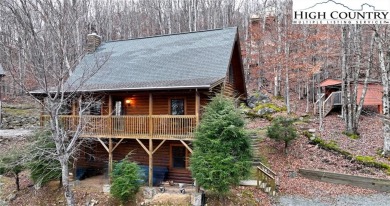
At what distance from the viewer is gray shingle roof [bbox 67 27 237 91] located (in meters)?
13.6

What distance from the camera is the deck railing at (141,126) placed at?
13.1m

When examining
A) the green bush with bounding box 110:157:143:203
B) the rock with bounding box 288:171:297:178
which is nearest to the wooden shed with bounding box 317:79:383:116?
the rock with bounding box 288:171:297:178

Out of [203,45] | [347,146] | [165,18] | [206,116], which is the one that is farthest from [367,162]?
[165,18]

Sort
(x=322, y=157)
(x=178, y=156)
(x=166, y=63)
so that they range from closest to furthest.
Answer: (x=178, y=156), (x=166, y=63), (x=322, y=157)

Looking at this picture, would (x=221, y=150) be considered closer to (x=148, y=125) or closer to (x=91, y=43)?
(x=148, y=125)

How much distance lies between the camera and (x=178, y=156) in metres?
15.0

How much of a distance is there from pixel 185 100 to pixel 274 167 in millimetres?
6144

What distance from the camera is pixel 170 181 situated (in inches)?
555

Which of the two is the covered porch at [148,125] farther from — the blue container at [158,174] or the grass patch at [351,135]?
the grass patch at [351,135]

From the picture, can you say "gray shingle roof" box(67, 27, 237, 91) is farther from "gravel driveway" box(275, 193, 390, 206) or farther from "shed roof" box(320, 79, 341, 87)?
"shed roof" box(320, 79, 341, 87)

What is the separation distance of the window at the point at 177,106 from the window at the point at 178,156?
6.04 feet

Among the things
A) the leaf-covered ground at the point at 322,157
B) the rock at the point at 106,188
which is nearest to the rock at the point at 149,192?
the rock at the point at 106,188

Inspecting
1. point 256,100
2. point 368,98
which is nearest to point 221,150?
point 256,100

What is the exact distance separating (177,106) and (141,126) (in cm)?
229
